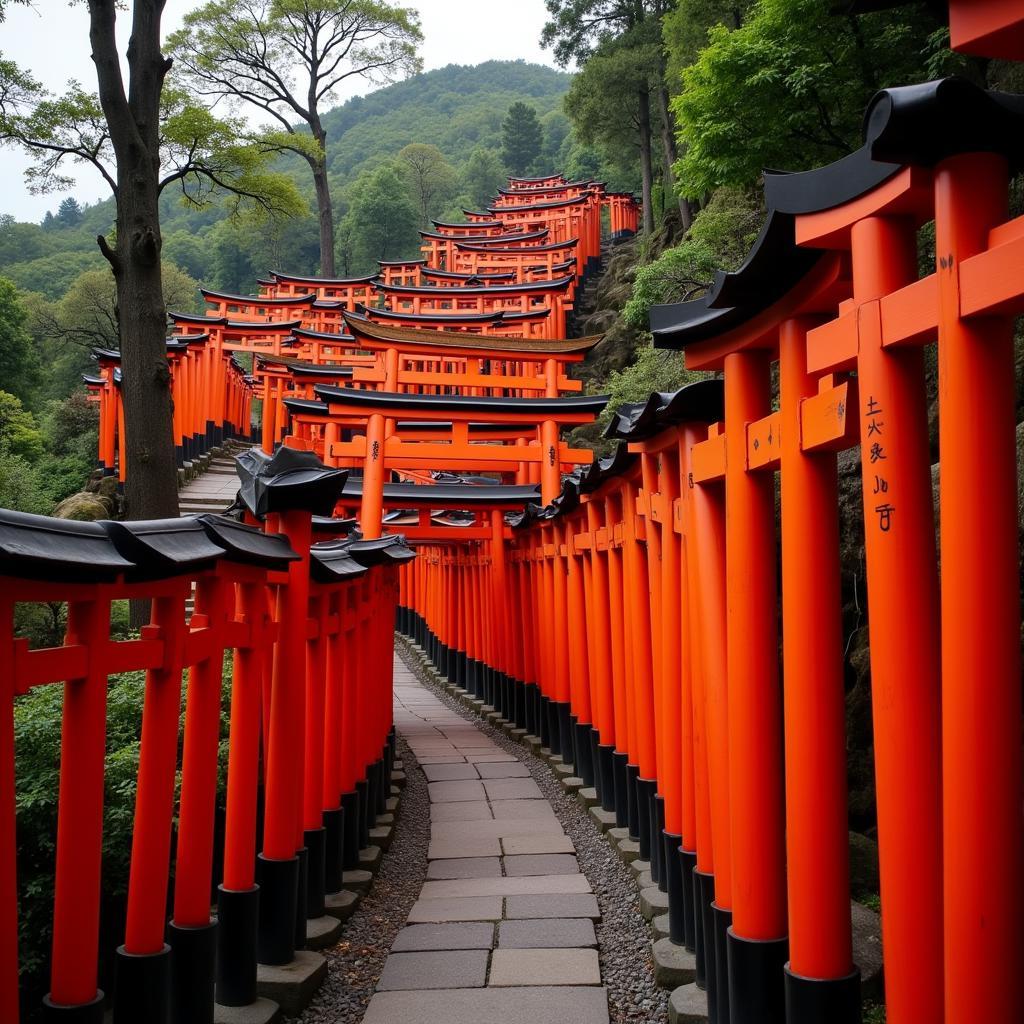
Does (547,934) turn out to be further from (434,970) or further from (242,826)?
(242,826)

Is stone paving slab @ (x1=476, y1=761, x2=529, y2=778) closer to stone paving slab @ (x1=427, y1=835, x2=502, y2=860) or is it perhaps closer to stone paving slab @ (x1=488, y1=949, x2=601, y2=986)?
stone paving slab @ (x1=427, y1=835, x2=502, y2=860)

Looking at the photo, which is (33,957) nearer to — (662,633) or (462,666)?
(662,633)

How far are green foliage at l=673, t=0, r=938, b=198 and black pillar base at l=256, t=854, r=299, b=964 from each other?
36.5 ft

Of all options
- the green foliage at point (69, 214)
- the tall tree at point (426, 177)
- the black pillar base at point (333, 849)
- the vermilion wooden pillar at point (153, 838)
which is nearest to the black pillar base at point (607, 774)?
the black pillar base at point (333, 849)

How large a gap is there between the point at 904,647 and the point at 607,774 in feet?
17.0

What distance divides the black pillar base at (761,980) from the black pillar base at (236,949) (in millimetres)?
1945

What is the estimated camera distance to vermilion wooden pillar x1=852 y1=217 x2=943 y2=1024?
219cm

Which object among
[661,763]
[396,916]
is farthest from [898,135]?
[396,916]

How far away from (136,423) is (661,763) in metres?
6.31

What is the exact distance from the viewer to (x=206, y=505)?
1888 centimetres

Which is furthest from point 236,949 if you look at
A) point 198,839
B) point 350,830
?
point 350,830

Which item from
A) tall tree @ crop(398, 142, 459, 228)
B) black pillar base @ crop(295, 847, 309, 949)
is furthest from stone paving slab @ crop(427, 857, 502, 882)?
tall tree @ crop(398, 142, 459, 228)

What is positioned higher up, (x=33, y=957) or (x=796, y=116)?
(x=796, y=116)

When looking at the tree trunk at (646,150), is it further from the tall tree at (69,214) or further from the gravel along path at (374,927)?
the tall tree at (69,214)
